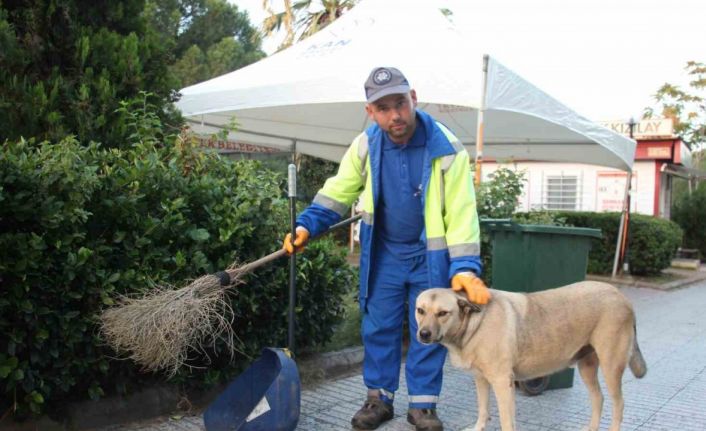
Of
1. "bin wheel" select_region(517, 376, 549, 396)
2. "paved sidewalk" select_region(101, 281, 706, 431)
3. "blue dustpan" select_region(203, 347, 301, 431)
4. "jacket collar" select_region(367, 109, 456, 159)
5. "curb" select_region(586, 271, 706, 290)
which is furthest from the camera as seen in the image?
"curb" select_region(586, 271, 706, 290)

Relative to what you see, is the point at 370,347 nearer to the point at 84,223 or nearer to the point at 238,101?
the point at 84,223

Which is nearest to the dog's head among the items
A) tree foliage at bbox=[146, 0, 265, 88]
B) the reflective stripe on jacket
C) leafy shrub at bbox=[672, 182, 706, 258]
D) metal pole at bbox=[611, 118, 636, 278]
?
the reflective stripe on jacket

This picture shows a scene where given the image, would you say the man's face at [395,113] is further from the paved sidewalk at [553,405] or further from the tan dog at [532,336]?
the paved sidewalk at [553,405]

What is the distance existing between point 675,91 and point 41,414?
29.5 metres

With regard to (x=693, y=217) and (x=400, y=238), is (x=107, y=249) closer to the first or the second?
(x=400, y=238)

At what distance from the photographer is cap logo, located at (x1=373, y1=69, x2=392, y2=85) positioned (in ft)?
11.5

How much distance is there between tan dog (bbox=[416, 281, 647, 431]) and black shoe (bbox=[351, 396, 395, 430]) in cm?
59

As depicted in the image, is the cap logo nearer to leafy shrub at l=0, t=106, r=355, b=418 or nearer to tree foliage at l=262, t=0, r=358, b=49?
leafy shrub at l=0, t=106, r=355, b=418

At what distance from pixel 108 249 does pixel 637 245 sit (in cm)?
1216

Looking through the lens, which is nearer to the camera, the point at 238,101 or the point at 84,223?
the point at 84,223

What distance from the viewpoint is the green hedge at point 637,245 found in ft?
42.8

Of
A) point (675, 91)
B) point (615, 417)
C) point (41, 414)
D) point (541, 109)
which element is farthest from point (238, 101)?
point (675, 91)

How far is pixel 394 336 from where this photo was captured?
13.0ft

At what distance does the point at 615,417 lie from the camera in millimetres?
3607
